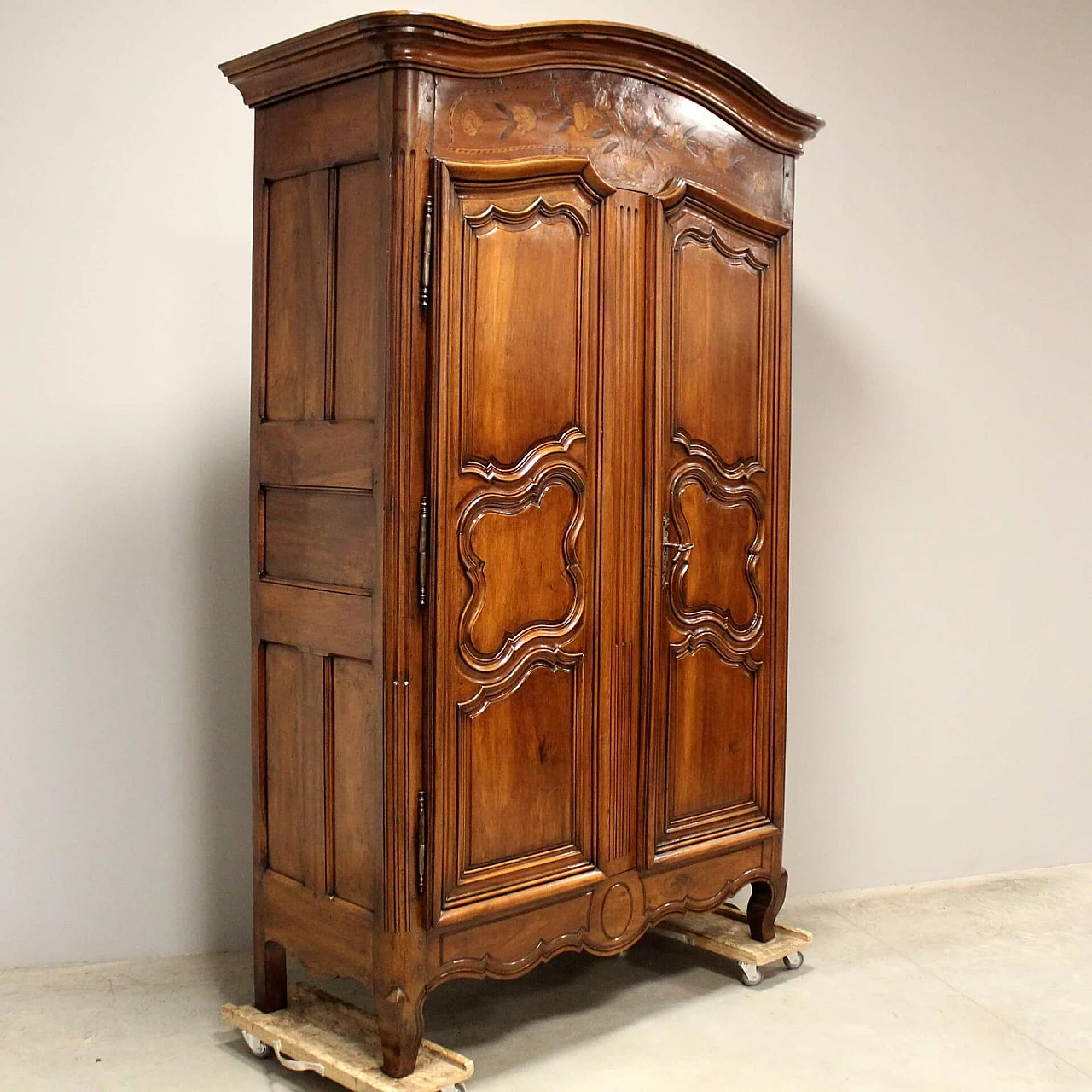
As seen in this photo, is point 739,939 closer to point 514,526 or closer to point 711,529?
point 711,529

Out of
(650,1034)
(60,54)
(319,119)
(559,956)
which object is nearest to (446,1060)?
(650,1034)

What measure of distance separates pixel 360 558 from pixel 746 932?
5.36ft

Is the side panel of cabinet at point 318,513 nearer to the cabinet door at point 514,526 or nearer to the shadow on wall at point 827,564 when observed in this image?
the cabinet door at point 514,526

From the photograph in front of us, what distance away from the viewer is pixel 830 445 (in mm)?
4090

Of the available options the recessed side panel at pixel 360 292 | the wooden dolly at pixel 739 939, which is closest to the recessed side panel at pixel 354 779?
the recessed side panel at pixel 360 292

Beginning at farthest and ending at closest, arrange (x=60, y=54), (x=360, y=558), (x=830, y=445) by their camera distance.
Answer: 1. (x=830, y=445)
2. (x=60, y=54)
3. (x=360, y=558)

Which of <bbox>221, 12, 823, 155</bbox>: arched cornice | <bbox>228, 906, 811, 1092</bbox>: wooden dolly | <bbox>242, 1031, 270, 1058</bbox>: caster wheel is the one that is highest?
<bbox>221, 12, 823, 155</bbox>: arched cornice

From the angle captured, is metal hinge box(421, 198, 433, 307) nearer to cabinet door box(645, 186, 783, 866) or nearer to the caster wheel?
cabinet door box(645, 186, 783, 866)

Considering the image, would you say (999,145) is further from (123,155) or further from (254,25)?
(123,155)

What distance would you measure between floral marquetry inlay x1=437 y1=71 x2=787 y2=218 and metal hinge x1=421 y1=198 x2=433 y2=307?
0.43 ft

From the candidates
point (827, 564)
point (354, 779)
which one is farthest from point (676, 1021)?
point (827, 564)

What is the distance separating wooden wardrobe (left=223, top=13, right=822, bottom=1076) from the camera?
258 centimetres

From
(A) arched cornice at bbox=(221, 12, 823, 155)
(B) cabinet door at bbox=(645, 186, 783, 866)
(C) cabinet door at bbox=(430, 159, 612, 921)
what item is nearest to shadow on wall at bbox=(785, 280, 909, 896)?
(B) cabinet door at bbox=(645, 186, 783, 866)

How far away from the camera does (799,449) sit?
4059 millimetres
